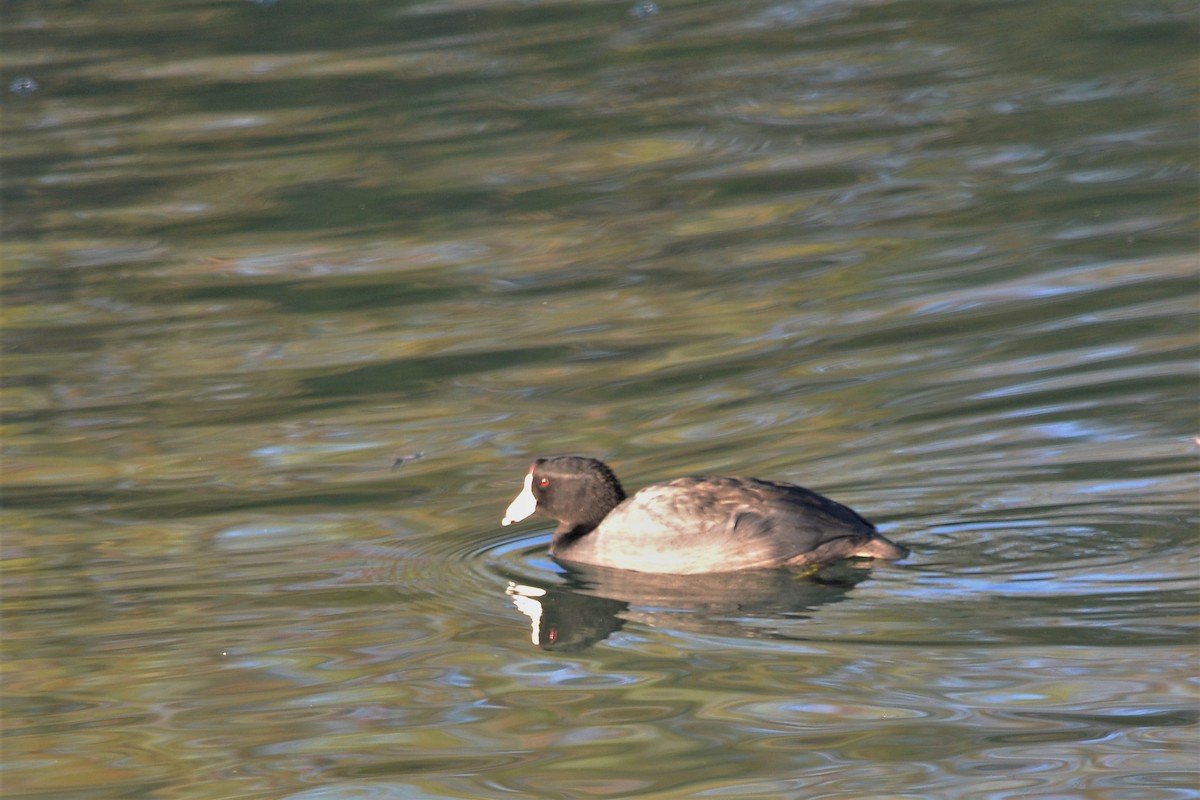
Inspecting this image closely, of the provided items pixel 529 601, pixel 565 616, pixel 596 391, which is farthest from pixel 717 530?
pixel 596 391

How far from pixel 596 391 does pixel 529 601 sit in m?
2.68

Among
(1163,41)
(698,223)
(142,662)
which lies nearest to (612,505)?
(142,662)

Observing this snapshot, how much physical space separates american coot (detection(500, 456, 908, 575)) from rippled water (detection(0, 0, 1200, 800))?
0.10 metres

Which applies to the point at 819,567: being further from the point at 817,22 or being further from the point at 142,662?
the point at 817,22

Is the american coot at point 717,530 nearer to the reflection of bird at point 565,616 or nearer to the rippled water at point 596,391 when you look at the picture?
the rippled water at point 596,391

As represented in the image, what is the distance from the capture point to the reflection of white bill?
7.14 m

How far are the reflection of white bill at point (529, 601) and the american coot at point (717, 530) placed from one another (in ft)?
0.94

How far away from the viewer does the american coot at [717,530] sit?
7227 millimetres

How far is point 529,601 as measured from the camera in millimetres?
7402

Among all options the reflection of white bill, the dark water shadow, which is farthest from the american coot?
the reflection of white bill

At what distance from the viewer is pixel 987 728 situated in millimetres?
5871

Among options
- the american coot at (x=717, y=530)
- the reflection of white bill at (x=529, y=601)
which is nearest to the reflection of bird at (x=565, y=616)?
the reflection of white bill at (x=529, y=601)

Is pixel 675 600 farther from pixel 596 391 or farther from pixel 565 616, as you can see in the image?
pixel 596 391

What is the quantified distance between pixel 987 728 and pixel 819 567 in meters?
1.52
